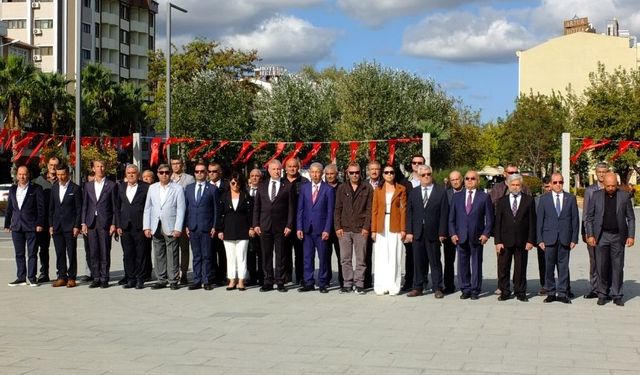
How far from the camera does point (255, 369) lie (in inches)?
296

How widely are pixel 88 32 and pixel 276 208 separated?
232 ft

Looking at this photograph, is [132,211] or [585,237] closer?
[585,237]

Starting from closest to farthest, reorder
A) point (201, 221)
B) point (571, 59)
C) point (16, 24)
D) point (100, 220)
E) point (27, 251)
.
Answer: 1. point (201, 221)
2. point (100, 220)
3. point (27, 251)
4. point (16, 24)
5. point (571, 59)

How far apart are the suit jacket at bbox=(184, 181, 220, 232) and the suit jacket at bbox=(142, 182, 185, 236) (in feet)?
0.44

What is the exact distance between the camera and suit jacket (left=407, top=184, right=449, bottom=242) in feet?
41.1

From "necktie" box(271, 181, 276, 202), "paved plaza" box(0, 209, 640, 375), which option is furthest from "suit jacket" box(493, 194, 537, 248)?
"necktie" box(271, 181, 276, 202)

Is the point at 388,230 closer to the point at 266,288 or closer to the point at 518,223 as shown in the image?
the point at 518,223

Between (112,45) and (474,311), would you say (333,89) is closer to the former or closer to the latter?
(112,45)

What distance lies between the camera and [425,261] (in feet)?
41.7

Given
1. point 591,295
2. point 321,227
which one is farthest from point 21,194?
point 591,295

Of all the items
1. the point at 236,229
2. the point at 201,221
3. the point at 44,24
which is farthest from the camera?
the point at 44,24

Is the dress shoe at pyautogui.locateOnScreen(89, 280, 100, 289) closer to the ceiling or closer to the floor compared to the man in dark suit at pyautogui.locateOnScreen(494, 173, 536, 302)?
closer to the floor

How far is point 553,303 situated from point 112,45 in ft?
253

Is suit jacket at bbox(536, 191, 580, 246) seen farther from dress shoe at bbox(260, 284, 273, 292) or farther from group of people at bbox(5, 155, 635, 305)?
dress shoe at bbox(260, 284, 273, 292)
